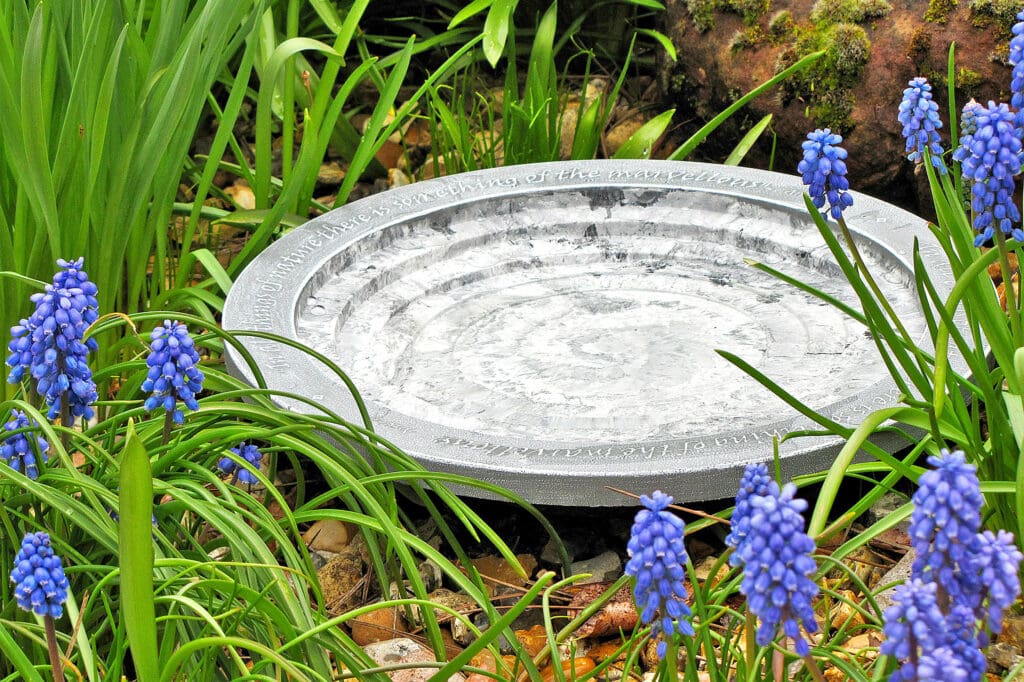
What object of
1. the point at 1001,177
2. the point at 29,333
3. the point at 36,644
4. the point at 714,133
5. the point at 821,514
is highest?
the point at 714,133

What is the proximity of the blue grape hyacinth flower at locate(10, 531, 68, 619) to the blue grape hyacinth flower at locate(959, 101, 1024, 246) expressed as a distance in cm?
108

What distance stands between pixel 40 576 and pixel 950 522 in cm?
80

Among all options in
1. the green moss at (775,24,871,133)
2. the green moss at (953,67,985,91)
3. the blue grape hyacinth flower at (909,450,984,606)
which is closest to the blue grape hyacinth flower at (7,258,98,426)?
the blue grape hyacinth flower at (909,450,984,606)

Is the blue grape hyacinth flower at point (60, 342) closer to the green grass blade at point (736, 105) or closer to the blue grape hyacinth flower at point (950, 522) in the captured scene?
the blue grape hyacinth flower at point (950, 522)

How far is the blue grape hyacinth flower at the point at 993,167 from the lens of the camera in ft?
4.51

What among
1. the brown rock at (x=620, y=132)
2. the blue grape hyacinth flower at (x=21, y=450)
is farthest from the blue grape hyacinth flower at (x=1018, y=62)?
the brown rock at (x=620, y=132)

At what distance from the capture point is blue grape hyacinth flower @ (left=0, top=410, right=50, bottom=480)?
1.61 m

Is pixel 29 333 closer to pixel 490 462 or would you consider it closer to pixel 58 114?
pixel 490 462

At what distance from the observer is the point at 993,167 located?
55.3 inches

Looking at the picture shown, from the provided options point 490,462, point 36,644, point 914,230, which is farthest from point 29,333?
point 914,230

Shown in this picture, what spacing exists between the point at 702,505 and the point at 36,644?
3.56ft

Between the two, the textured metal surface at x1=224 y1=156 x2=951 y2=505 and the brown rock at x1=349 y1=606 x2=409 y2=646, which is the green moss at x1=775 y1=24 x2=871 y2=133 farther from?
the brown rock at x1=349 y1=606 x2=409 y2=646

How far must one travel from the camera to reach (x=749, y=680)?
4.19 ft

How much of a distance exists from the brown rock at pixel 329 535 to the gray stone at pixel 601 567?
0.42 meters
